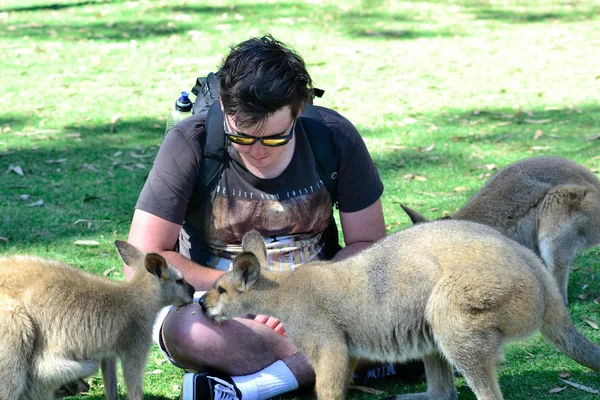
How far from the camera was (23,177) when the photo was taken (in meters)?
6.14

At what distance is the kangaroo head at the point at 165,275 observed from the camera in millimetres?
3285

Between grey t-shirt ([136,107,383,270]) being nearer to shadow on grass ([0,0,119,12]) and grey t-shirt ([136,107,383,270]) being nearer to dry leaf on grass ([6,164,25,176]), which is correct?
dry leaf on grass ([6,164,25,176])

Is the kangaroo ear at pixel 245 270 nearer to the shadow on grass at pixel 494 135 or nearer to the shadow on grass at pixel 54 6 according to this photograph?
the shadow on grass at pixel 494 135

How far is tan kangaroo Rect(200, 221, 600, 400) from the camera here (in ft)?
9.57

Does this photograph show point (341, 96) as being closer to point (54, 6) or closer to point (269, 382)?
point (269, 382)

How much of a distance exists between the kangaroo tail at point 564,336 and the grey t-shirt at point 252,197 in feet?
3.10

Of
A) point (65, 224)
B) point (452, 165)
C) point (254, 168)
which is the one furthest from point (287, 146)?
point (452, 165)

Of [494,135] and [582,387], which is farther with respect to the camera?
[494,135]

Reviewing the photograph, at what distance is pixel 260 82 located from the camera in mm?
3152

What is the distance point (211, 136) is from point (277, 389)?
1.05 meters

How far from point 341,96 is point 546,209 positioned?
4.13 meters

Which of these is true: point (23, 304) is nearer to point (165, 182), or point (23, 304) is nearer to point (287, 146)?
point (165, 182)

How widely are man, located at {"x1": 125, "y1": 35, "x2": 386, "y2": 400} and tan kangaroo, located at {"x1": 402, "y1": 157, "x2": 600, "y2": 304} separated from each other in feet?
2.95

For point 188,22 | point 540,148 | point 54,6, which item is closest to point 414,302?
point 540,148
